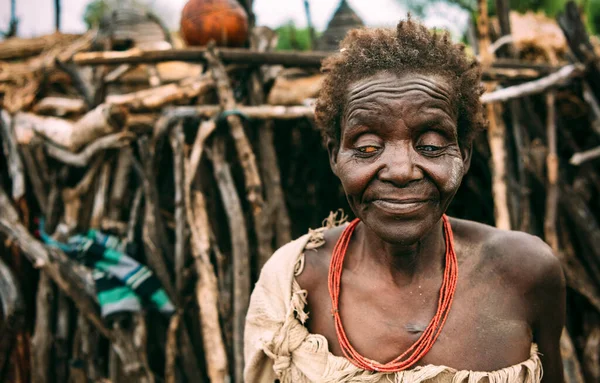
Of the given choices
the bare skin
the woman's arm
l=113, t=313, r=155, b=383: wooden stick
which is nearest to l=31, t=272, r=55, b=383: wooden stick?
l=113, t=313, r=155, b=383: wooden stick

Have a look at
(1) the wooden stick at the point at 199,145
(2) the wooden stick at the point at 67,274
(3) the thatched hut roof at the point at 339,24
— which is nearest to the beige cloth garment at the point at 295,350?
(1) the wooden stick at the point at 199,145

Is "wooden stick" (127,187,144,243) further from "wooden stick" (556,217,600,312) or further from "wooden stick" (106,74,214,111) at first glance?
"wooden stick" (556,217,600,312)

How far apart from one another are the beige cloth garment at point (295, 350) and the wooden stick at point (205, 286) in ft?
3.09

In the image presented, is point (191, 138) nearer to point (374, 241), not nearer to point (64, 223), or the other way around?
point (64, 223)

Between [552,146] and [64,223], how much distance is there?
354cm

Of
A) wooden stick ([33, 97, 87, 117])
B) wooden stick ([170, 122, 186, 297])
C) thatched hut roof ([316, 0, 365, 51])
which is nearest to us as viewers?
wooden stick ([170, 122, 186, 297])

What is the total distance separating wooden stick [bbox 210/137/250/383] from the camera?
286 cm

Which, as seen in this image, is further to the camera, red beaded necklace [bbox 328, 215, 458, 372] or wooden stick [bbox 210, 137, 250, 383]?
wooden stick [bbox 210, 137, 250, 383]

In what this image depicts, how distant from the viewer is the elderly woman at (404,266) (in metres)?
1.49

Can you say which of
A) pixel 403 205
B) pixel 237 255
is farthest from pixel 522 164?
pixel 403 205

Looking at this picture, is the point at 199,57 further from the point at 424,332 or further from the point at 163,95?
the point at 424,332

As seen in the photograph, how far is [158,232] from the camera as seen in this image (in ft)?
10.5

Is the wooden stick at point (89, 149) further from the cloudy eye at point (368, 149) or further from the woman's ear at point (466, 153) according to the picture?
the woman's ear at point (466, 153)

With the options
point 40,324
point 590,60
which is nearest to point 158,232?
point 40,324
